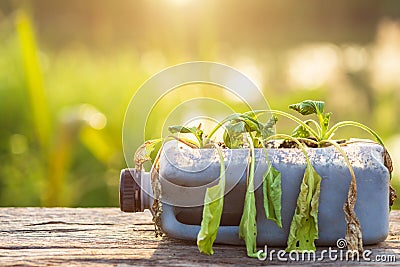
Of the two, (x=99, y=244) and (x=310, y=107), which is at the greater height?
(x=310, y=107)

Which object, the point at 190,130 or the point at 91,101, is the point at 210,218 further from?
the point at 91,101

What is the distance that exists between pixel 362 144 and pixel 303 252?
13 cm

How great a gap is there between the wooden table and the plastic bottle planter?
23 millimetres

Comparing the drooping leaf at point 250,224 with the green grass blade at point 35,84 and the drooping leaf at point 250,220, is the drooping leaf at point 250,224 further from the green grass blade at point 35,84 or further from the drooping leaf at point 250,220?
the green grass blade at point 35,84

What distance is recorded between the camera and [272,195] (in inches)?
25.4

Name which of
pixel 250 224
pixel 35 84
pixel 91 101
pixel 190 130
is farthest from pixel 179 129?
pixel 91 101

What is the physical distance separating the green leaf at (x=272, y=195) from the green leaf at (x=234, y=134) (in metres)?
0.05

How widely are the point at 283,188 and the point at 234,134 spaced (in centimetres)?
7

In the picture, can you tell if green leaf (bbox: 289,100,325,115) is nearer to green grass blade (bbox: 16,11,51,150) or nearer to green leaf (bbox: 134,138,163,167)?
green leaf (bbox: 134,138,163,167)

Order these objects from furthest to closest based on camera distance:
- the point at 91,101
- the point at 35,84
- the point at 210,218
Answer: the point at 91,101 < the point at 35,84 < the point at 210,218

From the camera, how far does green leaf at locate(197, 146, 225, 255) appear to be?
618 millimetres

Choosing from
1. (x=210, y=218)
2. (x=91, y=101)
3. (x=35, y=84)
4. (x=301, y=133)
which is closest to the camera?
(x=210, y=218)

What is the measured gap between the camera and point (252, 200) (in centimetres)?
64

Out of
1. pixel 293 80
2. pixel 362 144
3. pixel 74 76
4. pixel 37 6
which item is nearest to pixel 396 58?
pixel 293 80
